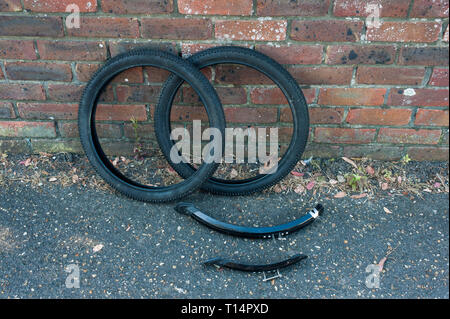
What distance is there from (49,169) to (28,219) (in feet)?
1.34

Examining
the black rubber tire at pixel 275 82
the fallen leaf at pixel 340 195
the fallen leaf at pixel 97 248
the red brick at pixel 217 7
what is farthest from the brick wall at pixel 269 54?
the fallen leaf at pixel 97 248

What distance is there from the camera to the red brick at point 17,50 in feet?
6.75

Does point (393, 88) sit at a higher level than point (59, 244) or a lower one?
higher

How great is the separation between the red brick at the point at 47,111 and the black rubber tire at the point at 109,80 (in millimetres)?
224

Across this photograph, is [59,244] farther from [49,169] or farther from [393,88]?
[393,88]

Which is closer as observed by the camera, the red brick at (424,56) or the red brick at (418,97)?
the red brick at (424,56)

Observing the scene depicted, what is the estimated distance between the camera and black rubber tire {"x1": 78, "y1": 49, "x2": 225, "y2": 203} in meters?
1.92

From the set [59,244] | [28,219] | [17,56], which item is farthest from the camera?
[17,56]

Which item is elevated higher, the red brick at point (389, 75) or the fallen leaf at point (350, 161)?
the red brick at point (389, 75)

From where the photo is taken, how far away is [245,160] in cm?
238

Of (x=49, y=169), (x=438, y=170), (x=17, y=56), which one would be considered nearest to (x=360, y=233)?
(x=438, y=170)

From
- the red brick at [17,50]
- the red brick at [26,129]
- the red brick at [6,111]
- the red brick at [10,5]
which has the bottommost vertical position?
the red brick at [26,129]

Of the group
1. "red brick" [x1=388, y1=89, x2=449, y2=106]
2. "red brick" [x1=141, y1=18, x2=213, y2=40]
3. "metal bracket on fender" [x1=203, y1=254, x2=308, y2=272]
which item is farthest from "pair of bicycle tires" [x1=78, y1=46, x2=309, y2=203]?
"red brick" [x1=388, y1=89, x2=449, y2=106]

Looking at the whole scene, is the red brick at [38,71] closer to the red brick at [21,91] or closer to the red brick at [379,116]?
the red brick at [21,91]
